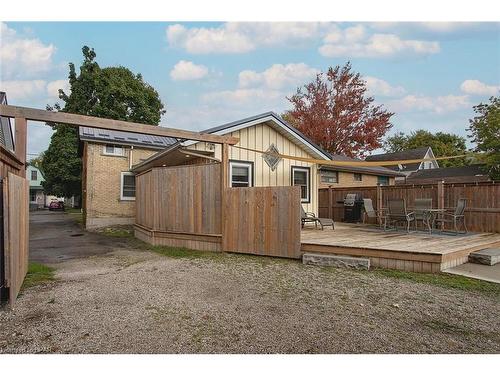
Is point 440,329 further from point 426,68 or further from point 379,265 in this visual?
point 426,68

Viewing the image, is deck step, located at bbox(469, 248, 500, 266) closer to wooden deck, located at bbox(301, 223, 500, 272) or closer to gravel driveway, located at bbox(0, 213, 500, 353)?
wooden deck, located at bbox(301, 223, 500, 272)

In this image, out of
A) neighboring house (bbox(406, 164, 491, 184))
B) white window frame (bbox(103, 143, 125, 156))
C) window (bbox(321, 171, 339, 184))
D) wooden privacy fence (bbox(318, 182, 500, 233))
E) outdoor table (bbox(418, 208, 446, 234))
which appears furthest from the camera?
neighboring house (bbox(406, 164, 491, 184))

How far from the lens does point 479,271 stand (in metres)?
5.36

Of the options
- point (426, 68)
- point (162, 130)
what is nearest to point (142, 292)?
point (162, 130)

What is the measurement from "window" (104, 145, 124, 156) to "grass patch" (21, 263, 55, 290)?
8694 mm

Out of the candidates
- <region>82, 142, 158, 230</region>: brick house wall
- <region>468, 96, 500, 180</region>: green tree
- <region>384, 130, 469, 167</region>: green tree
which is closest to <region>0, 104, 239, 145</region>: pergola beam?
<region>82, 142, 158, 230</region>: brick house wall

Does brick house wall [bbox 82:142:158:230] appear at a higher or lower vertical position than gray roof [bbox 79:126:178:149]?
lower

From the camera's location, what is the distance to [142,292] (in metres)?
4.33

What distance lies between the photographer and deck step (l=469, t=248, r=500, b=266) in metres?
5.75

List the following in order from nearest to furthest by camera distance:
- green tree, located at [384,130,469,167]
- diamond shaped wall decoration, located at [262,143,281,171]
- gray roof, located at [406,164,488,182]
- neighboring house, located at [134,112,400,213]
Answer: neighboring house, located at [134,112,400,213] → diamond shaped wall decoration, located at [262,143,281,171] → gray roof, located at [406,164,488,182] → green tree, located at [384,130,469,167]

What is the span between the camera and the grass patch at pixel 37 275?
4788mm
